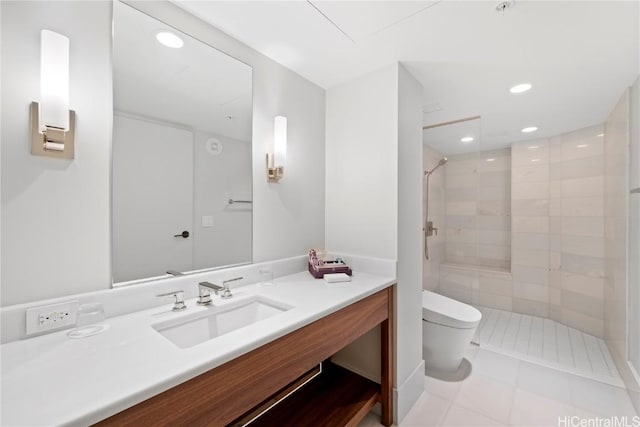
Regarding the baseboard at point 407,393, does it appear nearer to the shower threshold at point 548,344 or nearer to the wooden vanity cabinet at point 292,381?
the wooden vanity cabinet at point 292,381

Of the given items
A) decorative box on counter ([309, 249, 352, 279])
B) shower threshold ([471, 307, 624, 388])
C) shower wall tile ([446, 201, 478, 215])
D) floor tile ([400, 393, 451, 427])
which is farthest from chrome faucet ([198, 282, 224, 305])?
shower wall tile ([446, 201, 478, 215])

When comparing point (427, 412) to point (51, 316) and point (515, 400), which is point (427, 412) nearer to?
point (515, 400)

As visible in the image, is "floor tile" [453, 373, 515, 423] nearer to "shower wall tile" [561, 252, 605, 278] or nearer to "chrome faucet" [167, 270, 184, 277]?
"shower wall tile" [561, 252, 605, 278]

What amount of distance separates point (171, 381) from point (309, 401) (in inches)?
44.0

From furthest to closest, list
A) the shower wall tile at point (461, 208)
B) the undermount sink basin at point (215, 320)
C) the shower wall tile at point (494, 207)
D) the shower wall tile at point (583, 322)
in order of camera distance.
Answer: the shower wall tile at point (494, 207) → the shower wall tile at point (461, 208) → the shower wall tile at point (583, 322) → the undermount sink basin at point (215, 320)

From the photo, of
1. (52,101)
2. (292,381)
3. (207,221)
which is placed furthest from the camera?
(207,221)

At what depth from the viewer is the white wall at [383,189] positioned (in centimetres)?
163

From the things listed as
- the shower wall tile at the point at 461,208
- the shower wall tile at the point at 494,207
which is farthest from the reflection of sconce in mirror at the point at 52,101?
the shower wall tile at the point at 494,207

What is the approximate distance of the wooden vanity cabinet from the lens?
0.67 meters

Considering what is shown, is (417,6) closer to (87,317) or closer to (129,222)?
(129,222)

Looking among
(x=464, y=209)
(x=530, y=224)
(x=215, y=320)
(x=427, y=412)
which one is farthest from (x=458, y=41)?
(x=530, y=224)

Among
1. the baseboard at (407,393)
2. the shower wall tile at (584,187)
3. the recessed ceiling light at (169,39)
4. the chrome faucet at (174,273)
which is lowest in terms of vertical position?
the baseboard at (407,393)

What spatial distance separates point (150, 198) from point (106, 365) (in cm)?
70

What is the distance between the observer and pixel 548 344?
2486 mm
